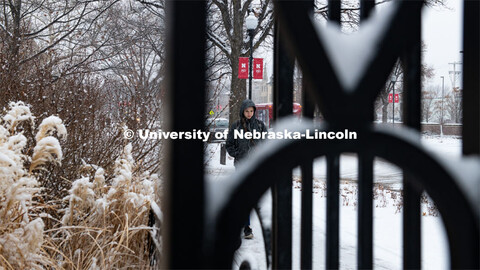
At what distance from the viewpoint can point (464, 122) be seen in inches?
33.8

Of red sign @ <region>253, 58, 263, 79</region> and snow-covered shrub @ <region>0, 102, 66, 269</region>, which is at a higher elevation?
red sign @ <region>253, 58, 263, 79</region>

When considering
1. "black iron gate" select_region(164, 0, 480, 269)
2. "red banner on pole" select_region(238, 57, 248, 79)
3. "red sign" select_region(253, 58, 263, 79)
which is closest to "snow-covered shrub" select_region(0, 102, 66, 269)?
"black iron gate" select_region(164, 0, 480, 269)

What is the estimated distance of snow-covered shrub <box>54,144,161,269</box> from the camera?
8.10 feet

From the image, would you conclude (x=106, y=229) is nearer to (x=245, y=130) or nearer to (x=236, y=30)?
(x=245, y=130)

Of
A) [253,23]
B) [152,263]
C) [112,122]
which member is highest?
[253,23]

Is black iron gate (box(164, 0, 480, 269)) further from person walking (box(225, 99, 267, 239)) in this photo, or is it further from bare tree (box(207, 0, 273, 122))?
bare tree (box(207, 0, 273, 122))

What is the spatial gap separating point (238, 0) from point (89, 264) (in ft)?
39.6

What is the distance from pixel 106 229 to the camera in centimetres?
257

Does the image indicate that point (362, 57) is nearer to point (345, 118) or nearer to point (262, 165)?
point (345, 118)

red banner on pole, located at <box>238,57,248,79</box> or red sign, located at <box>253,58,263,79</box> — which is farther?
red sign, located at <box>253,58,263,79</box>

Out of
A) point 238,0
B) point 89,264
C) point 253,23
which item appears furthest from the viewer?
point 238,0

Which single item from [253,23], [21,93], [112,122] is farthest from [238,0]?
[21,93]

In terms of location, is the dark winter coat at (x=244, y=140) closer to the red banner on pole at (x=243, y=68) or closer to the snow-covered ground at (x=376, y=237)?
the snow-covered ground at (x=376, y=237)

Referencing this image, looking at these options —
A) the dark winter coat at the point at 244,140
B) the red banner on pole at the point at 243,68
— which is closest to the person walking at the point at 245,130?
the dark winter coat at the point at 244,140
